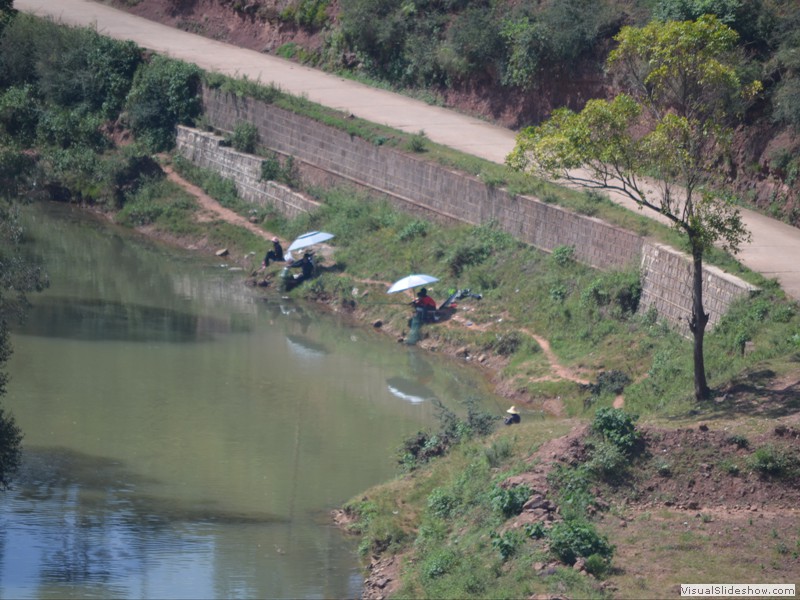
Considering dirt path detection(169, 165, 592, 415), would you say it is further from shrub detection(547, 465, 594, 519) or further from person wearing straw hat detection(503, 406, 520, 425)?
shrub detection(547, 465, 594, 519)

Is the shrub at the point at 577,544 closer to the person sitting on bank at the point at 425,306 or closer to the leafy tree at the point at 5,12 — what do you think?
the person sitting on bank at the point at 425,306

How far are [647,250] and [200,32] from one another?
2134cm

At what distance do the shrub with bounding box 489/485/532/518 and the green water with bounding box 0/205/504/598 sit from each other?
1.90 meters

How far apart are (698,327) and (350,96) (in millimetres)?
17428

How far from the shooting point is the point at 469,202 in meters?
26.2

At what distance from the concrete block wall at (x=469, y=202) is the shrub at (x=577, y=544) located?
309 inches

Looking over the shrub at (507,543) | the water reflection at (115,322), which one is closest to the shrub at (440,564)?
the shrub at (507,543)

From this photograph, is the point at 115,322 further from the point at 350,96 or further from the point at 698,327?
the point at 698,327

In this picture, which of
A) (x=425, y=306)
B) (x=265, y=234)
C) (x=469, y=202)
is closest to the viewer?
(x=425, y=306)

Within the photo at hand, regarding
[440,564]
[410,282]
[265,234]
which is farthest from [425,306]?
[440,564]

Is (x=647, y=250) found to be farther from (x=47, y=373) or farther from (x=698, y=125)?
(x=47, y=373)

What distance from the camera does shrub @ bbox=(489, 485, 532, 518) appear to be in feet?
45.8

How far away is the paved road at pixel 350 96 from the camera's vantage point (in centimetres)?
2173

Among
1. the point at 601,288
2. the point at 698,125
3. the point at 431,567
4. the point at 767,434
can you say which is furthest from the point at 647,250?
the point at 431,567
